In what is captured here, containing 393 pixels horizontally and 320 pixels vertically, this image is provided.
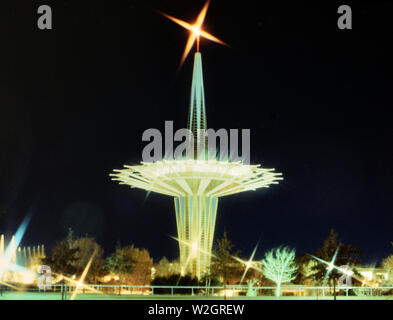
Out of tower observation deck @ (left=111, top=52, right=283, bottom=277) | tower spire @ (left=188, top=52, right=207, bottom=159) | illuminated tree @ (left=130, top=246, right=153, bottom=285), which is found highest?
tower spire @ (left=188, top=52, right=207, bottom=159)

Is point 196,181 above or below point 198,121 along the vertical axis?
below

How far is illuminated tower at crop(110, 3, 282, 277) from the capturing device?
130ft

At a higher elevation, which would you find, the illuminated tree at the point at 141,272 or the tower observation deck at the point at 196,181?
the tower observation deck at the point at 196,181

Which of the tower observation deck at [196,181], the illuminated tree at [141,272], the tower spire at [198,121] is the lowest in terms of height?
the illuminated tree at [141,272]

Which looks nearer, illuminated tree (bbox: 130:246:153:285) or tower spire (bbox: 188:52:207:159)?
tower spire (bbox: 188:52:207:159)

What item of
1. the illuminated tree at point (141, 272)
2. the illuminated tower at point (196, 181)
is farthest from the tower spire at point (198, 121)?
the illuminated tree at point (141, 272)

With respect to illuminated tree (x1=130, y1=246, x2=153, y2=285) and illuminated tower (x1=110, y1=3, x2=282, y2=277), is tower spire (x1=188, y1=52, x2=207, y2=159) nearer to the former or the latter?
illuminated tower (x1=110, y1=3, x2=282, y2=277)

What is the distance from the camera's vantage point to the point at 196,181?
4066 cm

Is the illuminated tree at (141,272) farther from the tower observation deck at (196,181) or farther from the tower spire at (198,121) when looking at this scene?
the tower spire at (198,121)

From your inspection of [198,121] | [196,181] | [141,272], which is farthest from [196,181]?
[141,272]

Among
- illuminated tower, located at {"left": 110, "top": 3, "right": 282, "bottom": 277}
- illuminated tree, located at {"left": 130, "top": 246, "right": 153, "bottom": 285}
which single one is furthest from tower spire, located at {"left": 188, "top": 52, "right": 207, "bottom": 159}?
illuminated tree, located at {"left": 130, "top": 246, "right": 153, "bottom": 285}

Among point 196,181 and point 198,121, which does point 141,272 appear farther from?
point 198,121

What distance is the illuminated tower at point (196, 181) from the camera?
39719 millimetres
